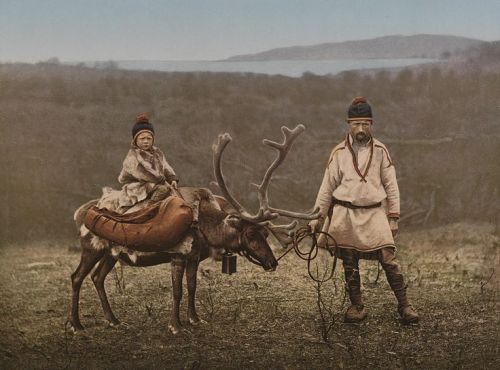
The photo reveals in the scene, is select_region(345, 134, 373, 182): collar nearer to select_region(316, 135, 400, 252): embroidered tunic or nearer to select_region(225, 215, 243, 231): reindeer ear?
select_region(316, 135, 400, 252): embroidered tunic

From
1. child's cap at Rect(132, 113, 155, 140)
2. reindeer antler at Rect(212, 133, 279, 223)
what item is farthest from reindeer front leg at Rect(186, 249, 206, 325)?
child's cap at Rect(132, 113, 155, 140)

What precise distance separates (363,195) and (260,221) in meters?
0.71

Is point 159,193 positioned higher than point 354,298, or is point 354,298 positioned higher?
point 159,193

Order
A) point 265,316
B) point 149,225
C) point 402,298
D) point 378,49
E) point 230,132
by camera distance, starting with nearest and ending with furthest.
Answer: point 149,225, point 402,298, point 265,316, point 230,132, point 378,49

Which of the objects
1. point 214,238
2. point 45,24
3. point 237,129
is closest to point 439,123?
point 237,129

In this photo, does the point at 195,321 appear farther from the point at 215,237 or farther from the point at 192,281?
the point at 215,237

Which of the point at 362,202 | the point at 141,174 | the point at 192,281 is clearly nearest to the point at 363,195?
the point at 362,202

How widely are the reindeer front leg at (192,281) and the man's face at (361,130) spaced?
133 cm

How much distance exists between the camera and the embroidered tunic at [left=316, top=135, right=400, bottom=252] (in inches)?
225

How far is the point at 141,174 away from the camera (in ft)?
18.8

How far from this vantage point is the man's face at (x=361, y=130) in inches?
226

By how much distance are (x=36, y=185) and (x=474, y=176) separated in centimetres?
327

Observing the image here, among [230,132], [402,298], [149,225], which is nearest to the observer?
[149,225]

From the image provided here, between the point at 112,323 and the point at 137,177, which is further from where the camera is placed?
the point at 112,323
